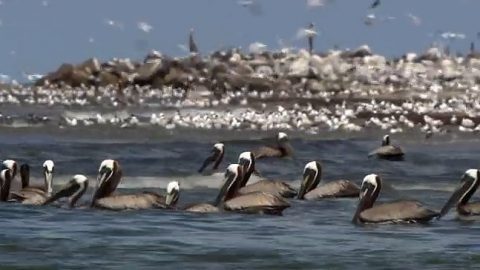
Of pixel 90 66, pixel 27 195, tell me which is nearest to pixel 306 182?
pixel 27 195

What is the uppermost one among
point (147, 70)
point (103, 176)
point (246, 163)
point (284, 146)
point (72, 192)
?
point (147, 70)

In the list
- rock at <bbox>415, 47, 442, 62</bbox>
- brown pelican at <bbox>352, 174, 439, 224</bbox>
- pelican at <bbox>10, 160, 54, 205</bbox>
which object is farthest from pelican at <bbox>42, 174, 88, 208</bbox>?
rock at <bbox>415, 47, 442, 62</bbox>

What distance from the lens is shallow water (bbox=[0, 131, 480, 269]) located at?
15484 mm

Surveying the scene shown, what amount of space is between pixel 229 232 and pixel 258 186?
4.49 m

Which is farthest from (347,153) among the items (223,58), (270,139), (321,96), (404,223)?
(223,58)

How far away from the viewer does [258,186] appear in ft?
72.8

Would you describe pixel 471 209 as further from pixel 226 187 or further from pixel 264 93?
pixel 264 93

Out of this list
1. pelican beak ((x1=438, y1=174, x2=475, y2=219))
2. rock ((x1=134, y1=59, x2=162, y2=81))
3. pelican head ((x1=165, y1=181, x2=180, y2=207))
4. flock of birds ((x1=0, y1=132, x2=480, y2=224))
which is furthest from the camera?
rock ((x1=134, y1=59, x2=162, y2=81))

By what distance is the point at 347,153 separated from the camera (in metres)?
29.7

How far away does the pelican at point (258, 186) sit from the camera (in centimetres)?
2183

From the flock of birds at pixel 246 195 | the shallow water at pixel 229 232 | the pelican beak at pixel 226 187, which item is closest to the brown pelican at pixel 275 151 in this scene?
the shallow water at pixel 229 232

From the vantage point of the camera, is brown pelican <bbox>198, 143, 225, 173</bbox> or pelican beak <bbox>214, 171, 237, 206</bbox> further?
brown pelican <bbox>198, 143, 225, 173</bbox>

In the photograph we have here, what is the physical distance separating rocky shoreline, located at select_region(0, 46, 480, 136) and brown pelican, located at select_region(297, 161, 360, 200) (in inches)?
463

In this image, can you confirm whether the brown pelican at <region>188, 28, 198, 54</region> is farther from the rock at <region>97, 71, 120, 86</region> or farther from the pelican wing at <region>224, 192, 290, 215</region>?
the pelican wing at <region>224, 192, 290, 215</region>
